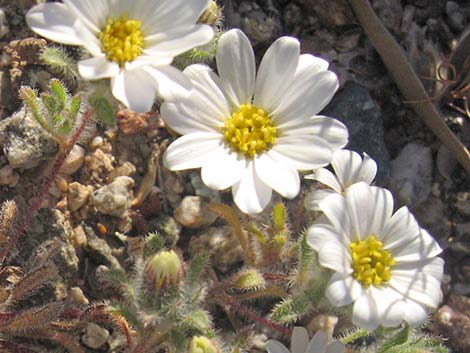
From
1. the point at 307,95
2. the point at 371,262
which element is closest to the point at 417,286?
the point at 371,262

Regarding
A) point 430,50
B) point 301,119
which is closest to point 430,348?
point 301,119

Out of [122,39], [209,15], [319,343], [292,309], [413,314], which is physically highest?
[122,39]

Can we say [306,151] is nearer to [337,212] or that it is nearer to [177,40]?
[337,212]

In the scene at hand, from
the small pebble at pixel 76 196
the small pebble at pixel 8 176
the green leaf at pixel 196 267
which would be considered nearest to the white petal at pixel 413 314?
the green leaf at pixel 196 267

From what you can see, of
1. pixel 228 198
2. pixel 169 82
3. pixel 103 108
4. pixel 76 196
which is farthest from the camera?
pixel 228 198

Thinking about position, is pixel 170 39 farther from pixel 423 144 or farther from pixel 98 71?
pixel 423 144

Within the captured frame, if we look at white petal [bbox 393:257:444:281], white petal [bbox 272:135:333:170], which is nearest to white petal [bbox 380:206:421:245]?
white petal [bbox 393:257:444:281]

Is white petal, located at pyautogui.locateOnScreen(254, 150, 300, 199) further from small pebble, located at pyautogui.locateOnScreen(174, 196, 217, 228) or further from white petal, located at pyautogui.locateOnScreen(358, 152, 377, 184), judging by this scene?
small pebble, located at pyautogui.locateOnScreen(174, 196, 217, 228)
